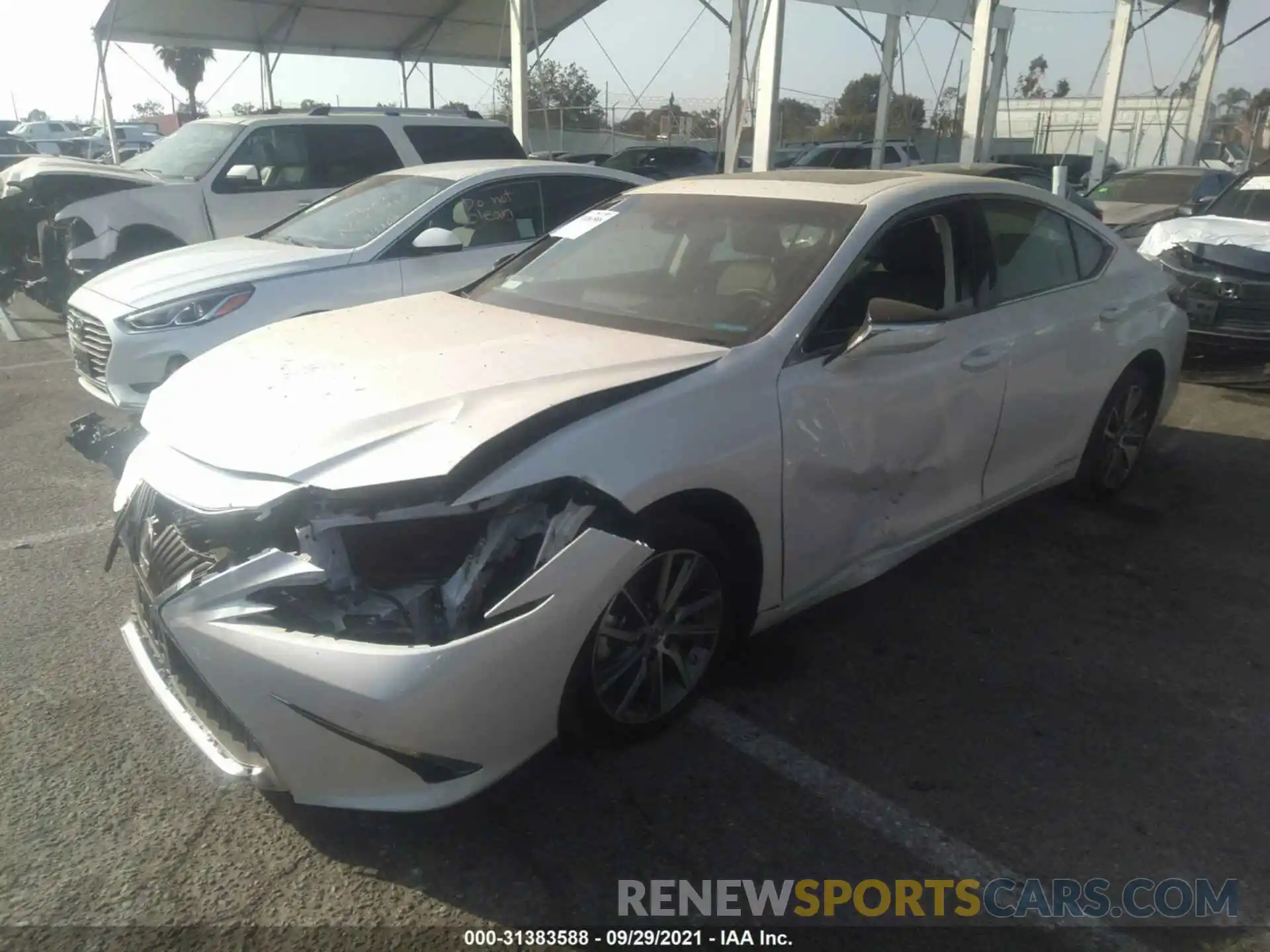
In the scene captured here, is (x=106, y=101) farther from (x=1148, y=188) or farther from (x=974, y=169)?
(x=1148, y=188)

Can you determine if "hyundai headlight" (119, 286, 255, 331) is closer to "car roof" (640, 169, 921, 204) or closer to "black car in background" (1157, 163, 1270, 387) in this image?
"car roof" (640, 169, 921, 204)

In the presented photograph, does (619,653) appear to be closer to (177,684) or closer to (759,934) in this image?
(759,934)

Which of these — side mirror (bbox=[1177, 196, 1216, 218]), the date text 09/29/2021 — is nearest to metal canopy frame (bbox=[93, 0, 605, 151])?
side mirror (bbox=[1177, 196, 1216, 218])

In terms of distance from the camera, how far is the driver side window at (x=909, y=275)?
326cm

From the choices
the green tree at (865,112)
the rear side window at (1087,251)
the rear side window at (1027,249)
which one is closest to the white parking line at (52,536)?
the rear side window at (1027,249)

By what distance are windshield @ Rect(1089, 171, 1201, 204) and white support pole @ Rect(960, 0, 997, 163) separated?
5.06 metres

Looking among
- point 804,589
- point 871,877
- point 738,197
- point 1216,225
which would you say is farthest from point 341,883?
point 1216,225

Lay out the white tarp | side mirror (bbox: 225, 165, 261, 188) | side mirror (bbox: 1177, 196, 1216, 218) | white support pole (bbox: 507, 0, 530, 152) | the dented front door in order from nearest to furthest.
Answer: the dented front door → the white tarp → side mirror (bbox: 225, 165, 261, 188) → side mirror (bbox: 1177, 196, 1216, 218) → white support pole (bbox: 507, 0, 530, 152)

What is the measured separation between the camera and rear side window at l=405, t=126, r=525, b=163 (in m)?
9.88

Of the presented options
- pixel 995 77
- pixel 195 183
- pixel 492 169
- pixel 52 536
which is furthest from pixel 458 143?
pixel 995 77

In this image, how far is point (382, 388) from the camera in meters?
2.74

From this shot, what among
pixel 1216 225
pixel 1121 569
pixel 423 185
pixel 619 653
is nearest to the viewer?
pixel 619 653

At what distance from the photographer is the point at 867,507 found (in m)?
3.38

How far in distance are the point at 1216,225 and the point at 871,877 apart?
25.1 feet
